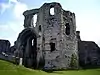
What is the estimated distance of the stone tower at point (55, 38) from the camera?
77.5 ft

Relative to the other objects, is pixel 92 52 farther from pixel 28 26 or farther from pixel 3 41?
pixel 3 41

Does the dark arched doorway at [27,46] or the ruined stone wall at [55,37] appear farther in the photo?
the dark arched doorway at [27,46]

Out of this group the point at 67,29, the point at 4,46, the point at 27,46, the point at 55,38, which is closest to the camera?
the point at 55,38

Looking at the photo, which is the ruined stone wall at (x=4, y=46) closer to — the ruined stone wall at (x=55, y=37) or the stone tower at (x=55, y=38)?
the stone tower at (x=55, y=38)

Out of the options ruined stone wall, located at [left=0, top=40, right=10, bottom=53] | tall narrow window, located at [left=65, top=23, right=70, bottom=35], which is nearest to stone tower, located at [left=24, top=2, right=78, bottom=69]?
tall narrow window, located at [left=65, top=23, right=70, bottom=35]

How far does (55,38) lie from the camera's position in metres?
24.2

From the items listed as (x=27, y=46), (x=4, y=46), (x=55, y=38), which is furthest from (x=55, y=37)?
(x=4, y=46)

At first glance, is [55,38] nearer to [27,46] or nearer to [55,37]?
Answer: [55,37]

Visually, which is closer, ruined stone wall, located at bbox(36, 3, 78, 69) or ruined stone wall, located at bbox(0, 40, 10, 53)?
ruined stone wall, located at bbox(36, 3, 78, 69)

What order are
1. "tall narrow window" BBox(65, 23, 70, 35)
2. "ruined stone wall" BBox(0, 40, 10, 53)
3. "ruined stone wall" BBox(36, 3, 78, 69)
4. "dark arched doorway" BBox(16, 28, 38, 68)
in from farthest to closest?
"ruined stone wall" BBox(0, 40, 10, 53) → "dark arched doorway" BBox(16, 28, 38, 68) → "tall narrow window" BBox(65, 23, 70, 35) → "ruined stone wall" BBox(36, 3, 78, 69)

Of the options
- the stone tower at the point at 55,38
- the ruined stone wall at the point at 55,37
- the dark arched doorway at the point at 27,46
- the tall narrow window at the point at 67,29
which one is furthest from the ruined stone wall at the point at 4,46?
the tall narrow window at the point at 67,29

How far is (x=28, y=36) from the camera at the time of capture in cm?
2848

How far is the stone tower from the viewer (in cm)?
2362

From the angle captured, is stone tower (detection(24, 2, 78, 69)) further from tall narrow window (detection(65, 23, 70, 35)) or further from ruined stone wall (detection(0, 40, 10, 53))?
ruined stone wall (detection(0, 40, 10, 53))
